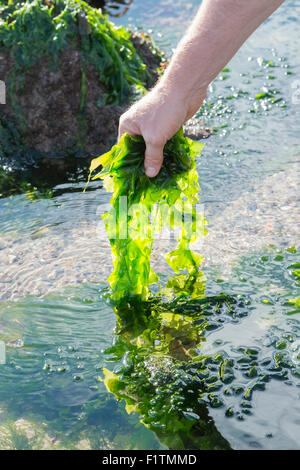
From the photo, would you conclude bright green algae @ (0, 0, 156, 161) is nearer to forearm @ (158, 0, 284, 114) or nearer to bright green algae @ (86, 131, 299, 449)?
bright green algae @ (86, 131, 299, 449)

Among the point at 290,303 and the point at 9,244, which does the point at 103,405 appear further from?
the point at 9,244

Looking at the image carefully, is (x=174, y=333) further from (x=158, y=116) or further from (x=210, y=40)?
(x=210, y=40)

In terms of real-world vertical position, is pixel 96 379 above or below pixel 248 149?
below

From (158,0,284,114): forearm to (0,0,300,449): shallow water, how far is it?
147cm

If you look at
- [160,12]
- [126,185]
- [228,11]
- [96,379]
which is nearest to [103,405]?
[96,379]

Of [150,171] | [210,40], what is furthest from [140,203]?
[210,40]

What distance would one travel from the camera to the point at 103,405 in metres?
2.72

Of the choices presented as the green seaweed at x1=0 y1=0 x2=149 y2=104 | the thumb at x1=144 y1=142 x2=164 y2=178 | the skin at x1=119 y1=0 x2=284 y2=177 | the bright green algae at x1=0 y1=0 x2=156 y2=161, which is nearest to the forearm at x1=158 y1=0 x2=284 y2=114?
the skin at x1=119 y1=0 x2=284 y2=177

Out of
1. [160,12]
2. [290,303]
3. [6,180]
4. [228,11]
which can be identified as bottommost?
[290,303]

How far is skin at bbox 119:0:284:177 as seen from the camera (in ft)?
7.59

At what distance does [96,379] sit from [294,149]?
3.00 m

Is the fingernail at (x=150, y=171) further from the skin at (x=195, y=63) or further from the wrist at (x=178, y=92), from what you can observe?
the wrist at (x=178, y=92)

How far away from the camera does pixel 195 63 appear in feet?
7.85

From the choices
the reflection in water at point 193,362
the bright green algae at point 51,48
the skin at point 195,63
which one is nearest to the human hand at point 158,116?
the skin at point 195,63
